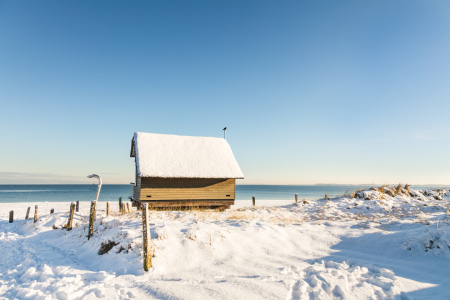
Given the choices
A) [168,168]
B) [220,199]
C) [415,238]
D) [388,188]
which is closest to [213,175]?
[220,199]

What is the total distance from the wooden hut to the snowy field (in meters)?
8.22

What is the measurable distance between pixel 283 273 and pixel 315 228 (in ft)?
16.6

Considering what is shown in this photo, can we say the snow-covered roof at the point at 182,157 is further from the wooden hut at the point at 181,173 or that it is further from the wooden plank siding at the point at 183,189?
the wooden plank siding at the point at 183,189

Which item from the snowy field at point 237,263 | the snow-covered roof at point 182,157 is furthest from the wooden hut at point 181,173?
the snowy field at point 237,263

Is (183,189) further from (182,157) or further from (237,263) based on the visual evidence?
(237,263)

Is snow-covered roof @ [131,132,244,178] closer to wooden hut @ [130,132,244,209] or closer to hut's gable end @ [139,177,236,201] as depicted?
wooden hut @ [130,132,244,209]

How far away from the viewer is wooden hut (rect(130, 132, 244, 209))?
1901 centimetres

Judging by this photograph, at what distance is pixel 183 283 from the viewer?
529 cm

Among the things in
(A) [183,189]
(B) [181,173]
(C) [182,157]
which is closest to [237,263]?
(B) [181,173]

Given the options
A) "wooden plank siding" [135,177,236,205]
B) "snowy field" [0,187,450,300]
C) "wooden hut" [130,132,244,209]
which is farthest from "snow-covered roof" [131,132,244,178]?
"snowy field" [0,187,450,300]

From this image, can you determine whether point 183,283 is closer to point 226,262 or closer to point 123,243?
point 226,262

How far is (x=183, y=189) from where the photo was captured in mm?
19938

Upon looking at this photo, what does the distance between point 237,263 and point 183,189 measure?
13658mm

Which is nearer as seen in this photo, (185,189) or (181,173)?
(181,173)
